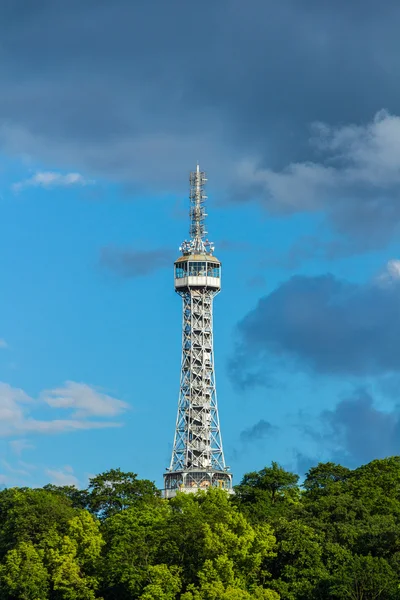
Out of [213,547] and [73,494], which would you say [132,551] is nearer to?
[213,547]

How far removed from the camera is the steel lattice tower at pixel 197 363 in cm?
18638

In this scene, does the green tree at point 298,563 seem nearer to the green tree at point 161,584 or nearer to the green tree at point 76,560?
the green tree at point 161,584

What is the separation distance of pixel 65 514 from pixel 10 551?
814 cm

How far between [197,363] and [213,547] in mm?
80721

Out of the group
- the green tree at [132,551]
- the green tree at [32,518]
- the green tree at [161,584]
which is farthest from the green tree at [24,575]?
the green tree at [161,584]

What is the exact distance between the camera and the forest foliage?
111 meters

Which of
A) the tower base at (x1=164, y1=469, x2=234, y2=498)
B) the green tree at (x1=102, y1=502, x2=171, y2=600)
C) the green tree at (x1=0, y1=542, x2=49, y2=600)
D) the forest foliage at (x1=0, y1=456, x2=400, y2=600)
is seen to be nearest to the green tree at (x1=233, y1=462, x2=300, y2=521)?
the forest foliage at (x1=0, y1=456, x2=400, y2=600)

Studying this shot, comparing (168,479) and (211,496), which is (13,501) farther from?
(168,479)

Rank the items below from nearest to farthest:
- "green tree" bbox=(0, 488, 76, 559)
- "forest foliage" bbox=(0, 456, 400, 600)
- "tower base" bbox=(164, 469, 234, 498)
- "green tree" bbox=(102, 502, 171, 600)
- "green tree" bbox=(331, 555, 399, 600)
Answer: "green tree" bbox=(331, 555, 399, 600)
"forest foliage" bbox=(0, 456, 400, 600)
"green tree" bbox=(102, 502, 171, 600)
"green tree" bbox=(0, 488, 76, 559)
"tower base" bbox=(164, 469, 234, 498)

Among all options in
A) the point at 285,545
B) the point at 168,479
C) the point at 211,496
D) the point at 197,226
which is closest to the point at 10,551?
the point at 211,496

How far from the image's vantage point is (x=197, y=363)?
632 feet

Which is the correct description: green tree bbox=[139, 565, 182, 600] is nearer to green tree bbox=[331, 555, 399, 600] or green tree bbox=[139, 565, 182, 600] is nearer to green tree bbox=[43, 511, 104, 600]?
green tree bbox=[43, 511, 104, 600]

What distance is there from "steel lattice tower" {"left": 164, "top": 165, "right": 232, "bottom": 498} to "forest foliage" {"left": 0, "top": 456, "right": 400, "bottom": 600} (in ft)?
148

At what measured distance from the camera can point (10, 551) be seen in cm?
12788
